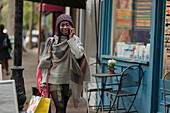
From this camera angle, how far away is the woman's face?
16.7 feet

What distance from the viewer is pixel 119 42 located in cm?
754

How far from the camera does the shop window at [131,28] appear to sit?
6570 millimetres

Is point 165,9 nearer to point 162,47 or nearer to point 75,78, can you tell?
point 162,47

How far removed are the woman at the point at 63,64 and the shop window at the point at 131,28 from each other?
6.01 ft

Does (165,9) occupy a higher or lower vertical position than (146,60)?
higher

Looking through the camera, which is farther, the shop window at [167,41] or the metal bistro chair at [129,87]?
the metal bistro chair at [129,87]

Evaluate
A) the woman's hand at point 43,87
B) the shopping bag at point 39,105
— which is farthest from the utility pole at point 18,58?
the woman's hand at point 43,87

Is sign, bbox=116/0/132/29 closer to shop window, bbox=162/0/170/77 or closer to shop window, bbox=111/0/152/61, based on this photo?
shop window, bbox=111/0/152/61

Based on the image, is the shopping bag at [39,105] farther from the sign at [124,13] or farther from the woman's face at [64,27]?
the sign at [124,13]

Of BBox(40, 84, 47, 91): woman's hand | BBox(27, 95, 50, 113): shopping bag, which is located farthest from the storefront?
BBox(27, 95, 50, 113): shopping bag

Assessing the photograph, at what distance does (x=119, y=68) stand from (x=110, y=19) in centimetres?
130

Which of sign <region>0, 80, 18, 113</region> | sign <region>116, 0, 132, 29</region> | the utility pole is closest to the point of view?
sign <region>0, 80, 18, 113</region>

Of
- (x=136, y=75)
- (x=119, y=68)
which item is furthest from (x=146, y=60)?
(x=119, y=68)

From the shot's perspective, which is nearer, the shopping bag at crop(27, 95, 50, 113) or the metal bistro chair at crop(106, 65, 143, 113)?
the shopping bag at crop(27, 95, 50, 113)
